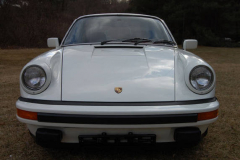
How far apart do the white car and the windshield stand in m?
0.74

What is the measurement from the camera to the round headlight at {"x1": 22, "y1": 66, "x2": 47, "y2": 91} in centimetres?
177

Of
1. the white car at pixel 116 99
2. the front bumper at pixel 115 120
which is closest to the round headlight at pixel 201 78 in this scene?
the white car at pixel 116 99

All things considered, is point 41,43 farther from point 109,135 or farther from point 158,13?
point 109,135

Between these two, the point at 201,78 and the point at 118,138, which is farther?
the point at 201,78

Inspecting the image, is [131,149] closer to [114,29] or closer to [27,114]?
[27,114]

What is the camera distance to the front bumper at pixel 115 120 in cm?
159

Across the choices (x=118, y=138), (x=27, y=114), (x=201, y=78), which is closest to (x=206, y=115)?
(x=201, y=78)

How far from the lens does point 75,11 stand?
3183cm

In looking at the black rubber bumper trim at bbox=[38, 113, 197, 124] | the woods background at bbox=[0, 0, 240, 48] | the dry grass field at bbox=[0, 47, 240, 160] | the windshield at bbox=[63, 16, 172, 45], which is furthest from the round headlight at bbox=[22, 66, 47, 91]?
the woods background at bbox=[0, 0, 240, 48]

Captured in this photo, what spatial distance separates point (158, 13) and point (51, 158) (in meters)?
25.1

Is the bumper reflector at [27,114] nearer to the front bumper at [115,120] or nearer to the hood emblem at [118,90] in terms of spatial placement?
the front bumper at [115,120]

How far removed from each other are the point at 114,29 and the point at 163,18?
23397 mm

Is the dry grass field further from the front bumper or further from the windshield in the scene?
the windshield

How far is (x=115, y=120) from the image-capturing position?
158 cm
